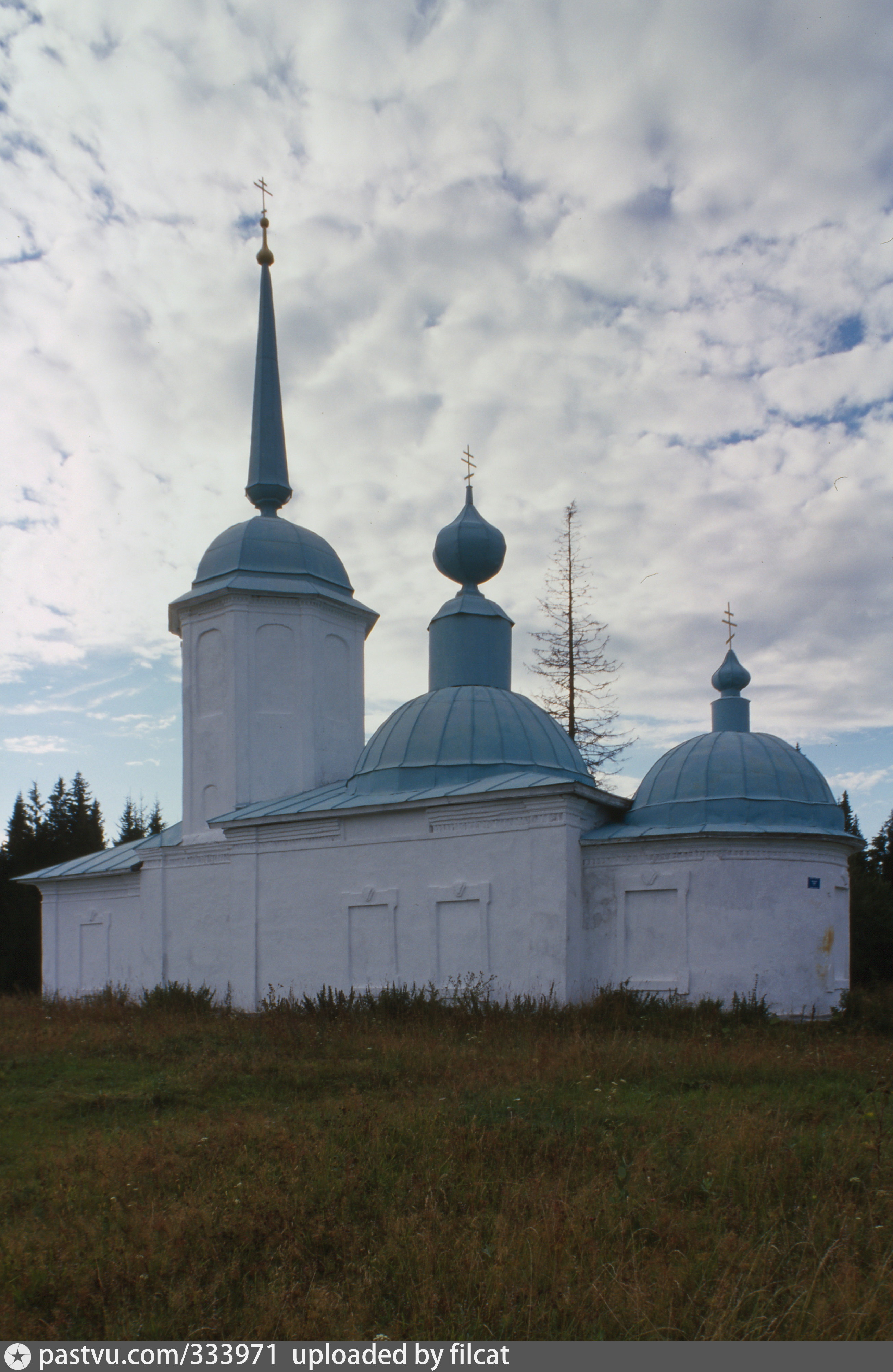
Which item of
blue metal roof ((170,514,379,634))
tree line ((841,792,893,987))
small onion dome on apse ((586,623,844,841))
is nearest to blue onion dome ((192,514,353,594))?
blue metal roof ((170,514,379,634))

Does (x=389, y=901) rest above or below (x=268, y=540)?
below

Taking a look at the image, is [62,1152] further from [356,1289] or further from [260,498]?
[260,498]

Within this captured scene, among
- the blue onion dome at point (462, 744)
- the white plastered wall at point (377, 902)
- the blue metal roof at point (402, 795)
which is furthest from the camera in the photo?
the blue onion dome at point (462, 744)

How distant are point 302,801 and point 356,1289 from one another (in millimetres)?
12781

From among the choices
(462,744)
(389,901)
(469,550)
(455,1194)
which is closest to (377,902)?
(389,901)

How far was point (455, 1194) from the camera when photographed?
245 inches

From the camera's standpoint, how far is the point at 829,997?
14.1m

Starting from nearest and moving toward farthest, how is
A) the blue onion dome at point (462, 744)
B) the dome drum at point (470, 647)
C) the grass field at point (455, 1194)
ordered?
the grass field at point (455, 1194)
the blue onion dome at point (462, 744)
the dome drum at point (470, 647)

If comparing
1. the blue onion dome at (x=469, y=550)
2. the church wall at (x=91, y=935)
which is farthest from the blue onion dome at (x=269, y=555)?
the church wall at (x=91, y=935)

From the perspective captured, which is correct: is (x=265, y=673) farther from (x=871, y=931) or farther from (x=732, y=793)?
(x=871, y=931)

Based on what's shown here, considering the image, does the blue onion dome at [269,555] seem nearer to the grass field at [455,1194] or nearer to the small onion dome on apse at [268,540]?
the small onion dome on apse at [268,540]

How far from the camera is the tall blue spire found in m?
21.4

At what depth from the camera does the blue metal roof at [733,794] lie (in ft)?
47.2

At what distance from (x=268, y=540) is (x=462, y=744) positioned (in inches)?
241
